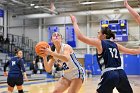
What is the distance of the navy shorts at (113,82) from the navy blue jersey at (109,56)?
5.1 inches

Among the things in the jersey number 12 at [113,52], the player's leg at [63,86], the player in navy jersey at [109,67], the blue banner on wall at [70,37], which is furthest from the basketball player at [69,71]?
the blue banner on wall at [70,37]

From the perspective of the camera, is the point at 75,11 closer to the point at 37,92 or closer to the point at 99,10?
the point at 99,10

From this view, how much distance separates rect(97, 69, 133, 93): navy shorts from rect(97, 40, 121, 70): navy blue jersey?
130 millimetres

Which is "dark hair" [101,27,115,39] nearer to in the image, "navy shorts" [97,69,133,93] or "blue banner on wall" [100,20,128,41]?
"navy shorts" [97,69,133,93]

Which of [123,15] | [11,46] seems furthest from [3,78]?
[123,15]

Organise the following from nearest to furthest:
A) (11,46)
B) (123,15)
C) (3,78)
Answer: (3,78) < (11,46) < (123,15)

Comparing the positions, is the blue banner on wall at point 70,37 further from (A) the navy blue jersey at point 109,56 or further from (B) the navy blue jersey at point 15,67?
(A) the navy blue jersey at point 109,56

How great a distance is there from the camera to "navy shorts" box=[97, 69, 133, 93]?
4.38 meters

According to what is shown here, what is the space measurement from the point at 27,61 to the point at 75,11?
7065mm

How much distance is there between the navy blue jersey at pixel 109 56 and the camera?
4.45 metres

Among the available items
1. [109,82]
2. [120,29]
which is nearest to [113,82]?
[109,82]

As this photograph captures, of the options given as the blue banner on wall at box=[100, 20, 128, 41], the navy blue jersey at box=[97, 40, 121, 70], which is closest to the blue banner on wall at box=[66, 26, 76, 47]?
the blue banner on wall at box=[100, 20, 128, 41]

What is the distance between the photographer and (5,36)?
29.1 metres

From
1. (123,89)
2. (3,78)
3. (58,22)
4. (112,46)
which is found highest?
(58,22)
